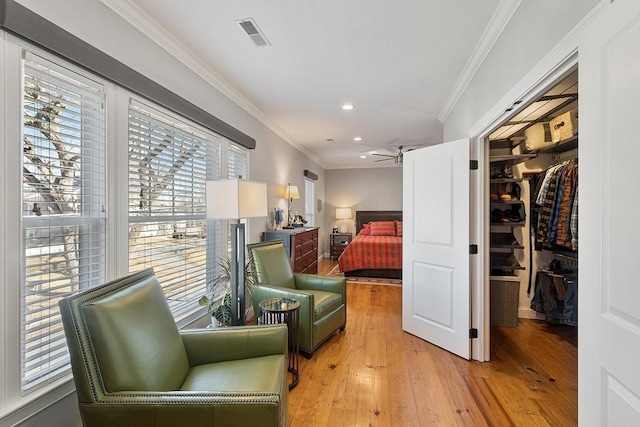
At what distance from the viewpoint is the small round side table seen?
223 cm

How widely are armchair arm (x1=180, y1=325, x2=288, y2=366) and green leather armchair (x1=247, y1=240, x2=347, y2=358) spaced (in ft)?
2.78

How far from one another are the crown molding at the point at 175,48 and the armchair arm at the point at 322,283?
6.80 feet

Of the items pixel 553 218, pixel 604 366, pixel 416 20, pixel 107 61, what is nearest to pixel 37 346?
pixel 107 61

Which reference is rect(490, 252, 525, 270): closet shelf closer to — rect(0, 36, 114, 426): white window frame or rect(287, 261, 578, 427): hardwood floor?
rect(287, 261, 578, 427): hardwood floor

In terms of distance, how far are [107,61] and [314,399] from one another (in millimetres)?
2511

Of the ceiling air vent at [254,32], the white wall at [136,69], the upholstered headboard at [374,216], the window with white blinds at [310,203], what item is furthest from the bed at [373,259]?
the ceiling air vent at [254,32]

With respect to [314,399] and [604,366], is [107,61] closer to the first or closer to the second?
[314,399]

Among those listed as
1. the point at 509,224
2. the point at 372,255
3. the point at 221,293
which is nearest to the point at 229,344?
the point at 221,293

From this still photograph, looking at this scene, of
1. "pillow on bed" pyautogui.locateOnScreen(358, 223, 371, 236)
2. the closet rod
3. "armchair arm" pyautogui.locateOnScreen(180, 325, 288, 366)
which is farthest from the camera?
"pillow on bed" pyautogui.locateOnScreen(358, 223, 371, 236)

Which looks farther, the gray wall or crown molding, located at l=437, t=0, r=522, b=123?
crown molding, located at l=437, t=0, r=522, b=123

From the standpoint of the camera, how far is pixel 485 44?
6.94ft

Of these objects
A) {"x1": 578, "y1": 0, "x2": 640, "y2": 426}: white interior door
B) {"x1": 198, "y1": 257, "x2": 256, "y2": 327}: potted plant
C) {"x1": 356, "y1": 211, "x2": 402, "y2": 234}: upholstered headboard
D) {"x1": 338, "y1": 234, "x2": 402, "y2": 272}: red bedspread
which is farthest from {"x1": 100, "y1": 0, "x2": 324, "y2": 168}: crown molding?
{"x1": 356, "y1": 211, "x2": 402, "y2": 234}: upholstered headboard

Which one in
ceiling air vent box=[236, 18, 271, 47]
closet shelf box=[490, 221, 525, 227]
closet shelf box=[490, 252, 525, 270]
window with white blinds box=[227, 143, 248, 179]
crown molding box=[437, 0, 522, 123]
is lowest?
closet shelf box=[490, 252, 525, 270]

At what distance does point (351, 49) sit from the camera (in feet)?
7.43
